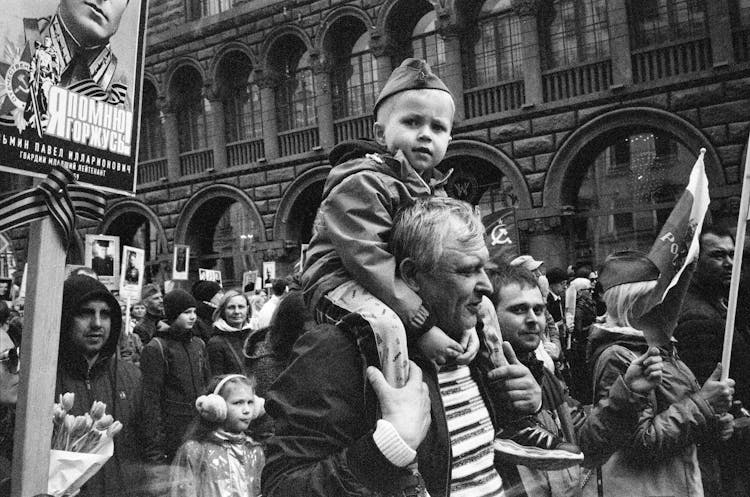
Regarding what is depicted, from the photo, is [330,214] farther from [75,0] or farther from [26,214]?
[75,0]

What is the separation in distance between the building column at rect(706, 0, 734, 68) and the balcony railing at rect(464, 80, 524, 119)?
3.33m

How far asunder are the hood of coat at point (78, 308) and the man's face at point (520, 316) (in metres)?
1.82

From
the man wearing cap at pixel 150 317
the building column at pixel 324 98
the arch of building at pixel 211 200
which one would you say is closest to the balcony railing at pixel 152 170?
the arch of building at pixel 211 200

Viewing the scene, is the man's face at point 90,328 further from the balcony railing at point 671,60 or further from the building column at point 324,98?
the building column at point 324,98

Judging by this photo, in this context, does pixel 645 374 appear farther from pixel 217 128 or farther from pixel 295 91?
pixel 217 128

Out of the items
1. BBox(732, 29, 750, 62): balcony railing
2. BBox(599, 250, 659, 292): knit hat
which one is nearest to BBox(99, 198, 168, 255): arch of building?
BBox(732, 29, 750, 62): balcony railing

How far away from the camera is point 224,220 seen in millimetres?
20531

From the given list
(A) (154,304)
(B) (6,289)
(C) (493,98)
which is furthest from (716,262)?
(B) (6,289)

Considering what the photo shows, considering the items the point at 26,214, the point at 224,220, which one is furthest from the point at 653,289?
the point at 224,220

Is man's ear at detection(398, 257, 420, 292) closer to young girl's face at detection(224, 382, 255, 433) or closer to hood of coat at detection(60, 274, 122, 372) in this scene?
hood of coat at detection(60, 274, 122, 372)

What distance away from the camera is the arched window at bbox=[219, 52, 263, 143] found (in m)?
19.2

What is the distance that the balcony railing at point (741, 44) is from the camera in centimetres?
1254

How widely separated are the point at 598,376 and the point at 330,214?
1613 millimetres

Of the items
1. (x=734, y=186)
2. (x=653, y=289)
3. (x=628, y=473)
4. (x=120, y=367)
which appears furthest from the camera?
(x=734, y=186)
